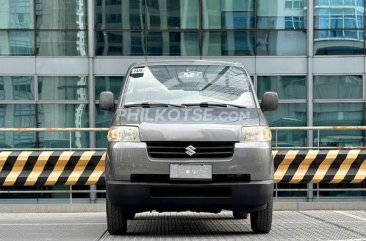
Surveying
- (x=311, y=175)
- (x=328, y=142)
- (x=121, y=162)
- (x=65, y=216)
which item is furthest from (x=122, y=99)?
(x=328, y=142)

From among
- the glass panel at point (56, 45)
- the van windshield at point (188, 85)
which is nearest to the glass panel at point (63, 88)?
the glass panel at point (56, 45)

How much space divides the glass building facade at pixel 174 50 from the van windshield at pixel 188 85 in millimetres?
12748

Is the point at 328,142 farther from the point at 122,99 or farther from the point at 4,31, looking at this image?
the point at 122,99

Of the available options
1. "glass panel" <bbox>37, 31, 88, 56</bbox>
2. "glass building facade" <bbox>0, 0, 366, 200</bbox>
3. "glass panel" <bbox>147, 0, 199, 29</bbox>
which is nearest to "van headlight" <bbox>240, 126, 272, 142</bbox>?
"glass building facade" <bbox>0, 0, 366, 200</bbox>

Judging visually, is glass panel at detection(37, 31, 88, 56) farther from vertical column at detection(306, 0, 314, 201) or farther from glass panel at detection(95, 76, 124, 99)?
vertical column at detection(306, 0, 314, 201)

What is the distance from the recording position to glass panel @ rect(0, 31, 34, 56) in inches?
875

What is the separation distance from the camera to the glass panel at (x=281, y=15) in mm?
Answer: 22484

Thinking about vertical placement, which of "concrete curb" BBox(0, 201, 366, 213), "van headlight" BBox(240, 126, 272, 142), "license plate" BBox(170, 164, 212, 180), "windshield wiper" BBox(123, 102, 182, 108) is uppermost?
"windshield wiper" BBox(123, 102, 182, 108)

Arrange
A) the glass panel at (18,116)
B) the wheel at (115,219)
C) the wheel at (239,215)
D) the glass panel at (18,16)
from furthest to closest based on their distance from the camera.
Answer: the glass panel at (18,16) < the glass panel at (18,116) < the wheel at (239,215) < the wheel at (115,219)

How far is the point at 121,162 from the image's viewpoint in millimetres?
8156

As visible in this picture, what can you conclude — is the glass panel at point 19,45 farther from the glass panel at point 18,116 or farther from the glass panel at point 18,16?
the glass panel at point 18,116

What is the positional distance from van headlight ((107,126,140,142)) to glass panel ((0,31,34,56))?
14456 millimetres

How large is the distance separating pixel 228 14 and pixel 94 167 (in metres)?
10.9

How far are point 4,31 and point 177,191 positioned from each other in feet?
50.3
